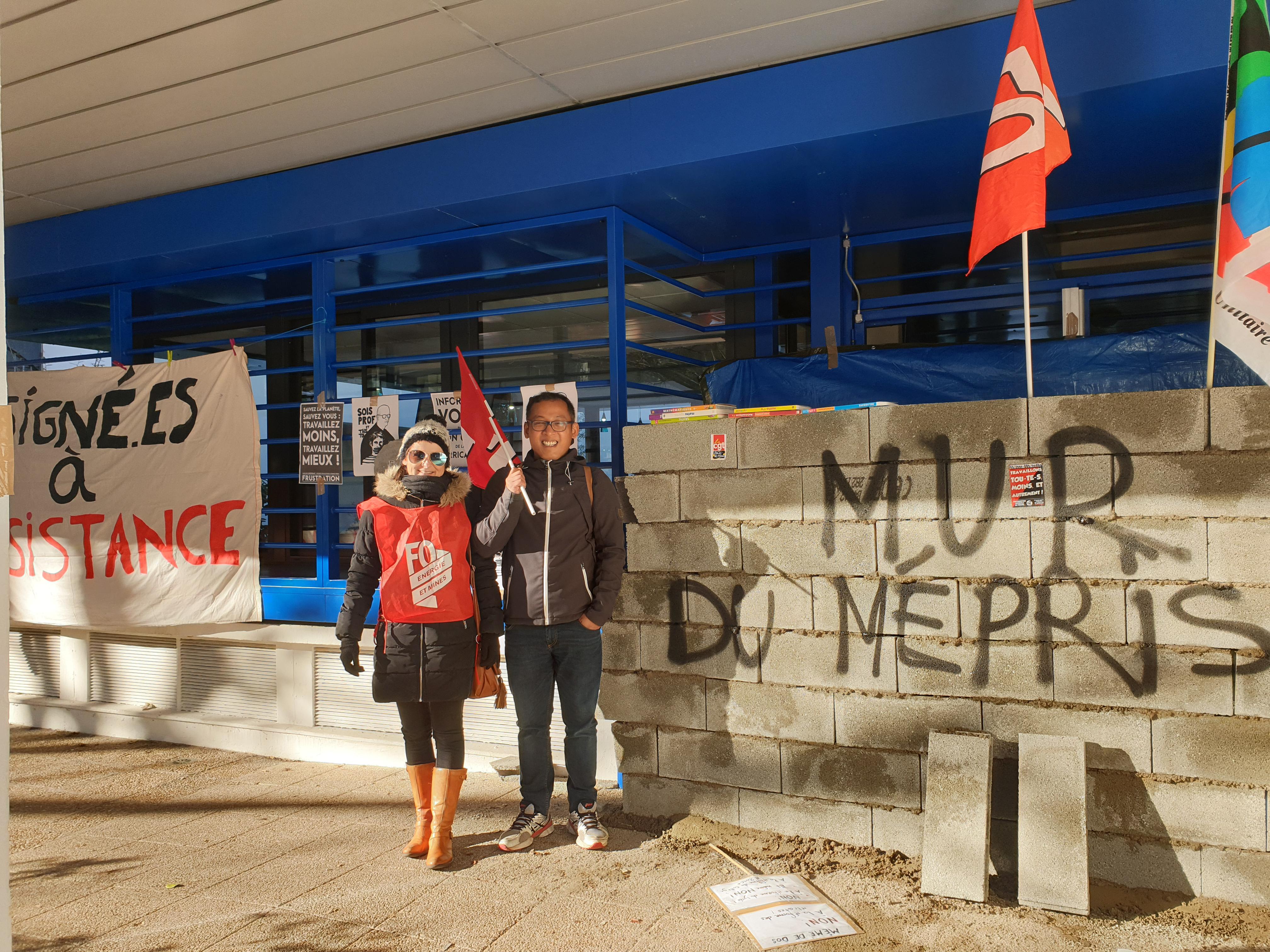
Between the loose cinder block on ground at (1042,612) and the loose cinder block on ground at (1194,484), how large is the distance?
0.36 m

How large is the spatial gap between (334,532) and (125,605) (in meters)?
1.44

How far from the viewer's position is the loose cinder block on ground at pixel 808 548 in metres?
4.25

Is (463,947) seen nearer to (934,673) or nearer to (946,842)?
(946,842)

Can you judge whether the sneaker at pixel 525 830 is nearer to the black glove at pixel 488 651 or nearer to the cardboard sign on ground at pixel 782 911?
the black glove at pixel 488 651

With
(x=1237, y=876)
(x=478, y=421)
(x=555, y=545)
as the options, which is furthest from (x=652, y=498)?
(x=1237, y=876)

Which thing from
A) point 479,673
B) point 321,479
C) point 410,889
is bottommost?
point 410,889

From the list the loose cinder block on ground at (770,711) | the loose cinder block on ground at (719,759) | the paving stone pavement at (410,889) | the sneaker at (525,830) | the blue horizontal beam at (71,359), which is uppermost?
the blue horizontal beam at (71,359)

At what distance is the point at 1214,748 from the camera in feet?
11.9

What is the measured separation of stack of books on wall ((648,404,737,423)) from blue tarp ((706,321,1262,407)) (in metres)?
0.97

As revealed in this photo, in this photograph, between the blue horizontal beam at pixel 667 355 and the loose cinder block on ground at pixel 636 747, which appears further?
the blue horizontal beam at pixel 667 355

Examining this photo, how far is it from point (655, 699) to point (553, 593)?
810 mm

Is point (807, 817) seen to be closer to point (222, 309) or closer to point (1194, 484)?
point (1194, 484)

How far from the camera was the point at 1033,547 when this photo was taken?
392 centimetres

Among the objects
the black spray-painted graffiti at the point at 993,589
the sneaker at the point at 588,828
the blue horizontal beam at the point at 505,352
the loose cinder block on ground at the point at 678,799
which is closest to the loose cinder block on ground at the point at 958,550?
the black spray-painted graffiti at the point at 993,589
